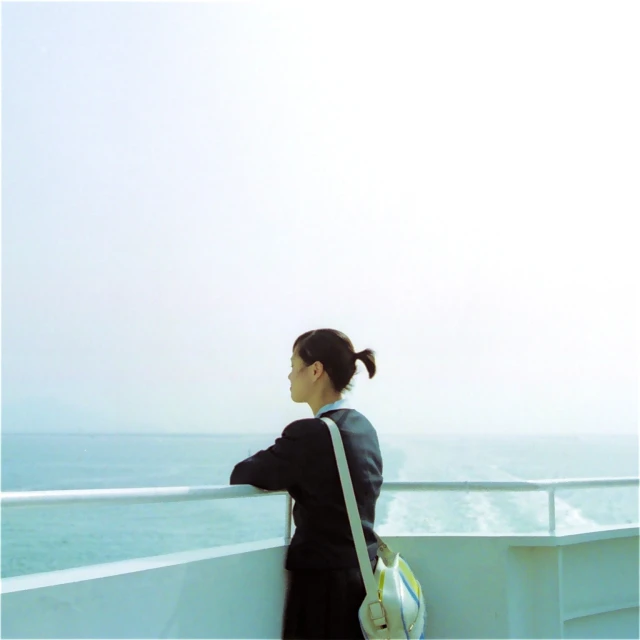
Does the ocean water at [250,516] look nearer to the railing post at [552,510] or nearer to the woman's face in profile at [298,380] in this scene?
the railing post at [552,510]

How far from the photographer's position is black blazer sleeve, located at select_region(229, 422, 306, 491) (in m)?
1.68

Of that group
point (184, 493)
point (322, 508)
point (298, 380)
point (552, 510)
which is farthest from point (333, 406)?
point (552, 510)

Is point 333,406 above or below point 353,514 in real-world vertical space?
above

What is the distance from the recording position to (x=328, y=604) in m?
1.71

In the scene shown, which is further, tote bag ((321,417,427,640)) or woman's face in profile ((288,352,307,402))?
woman's face in profile ((288,352,307,402))

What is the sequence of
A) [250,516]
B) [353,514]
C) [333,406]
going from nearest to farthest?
[353,514] < [333,406] < [250,516]

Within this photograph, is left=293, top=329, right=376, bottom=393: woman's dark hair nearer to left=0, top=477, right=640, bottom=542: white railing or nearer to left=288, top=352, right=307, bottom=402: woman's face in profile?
left=288, top=352, right=307, bottom=402: woman's face in profile

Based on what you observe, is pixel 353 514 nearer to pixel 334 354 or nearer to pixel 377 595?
pixel 377 595

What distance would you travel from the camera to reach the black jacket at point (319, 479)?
5.53 ft

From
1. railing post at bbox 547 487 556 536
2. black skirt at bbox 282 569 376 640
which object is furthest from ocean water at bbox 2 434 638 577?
black skirt at bbox 282 569 376 640

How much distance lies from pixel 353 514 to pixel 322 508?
0.08 m

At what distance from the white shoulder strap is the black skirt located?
1.5 inches

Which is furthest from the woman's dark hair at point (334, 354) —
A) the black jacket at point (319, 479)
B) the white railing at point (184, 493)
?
the white railing at point (184, 493)

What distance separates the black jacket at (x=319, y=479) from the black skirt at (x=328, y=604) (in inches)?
1.1
